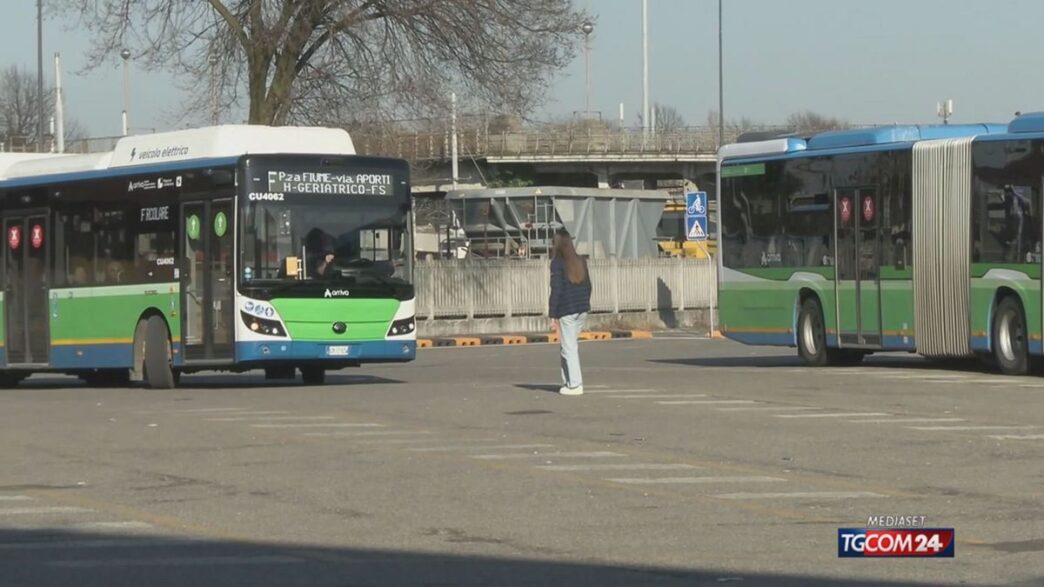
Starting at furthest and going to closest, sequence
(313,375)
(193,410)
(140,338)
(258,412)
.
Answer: (313,375)
(140,338)
(193,410)
(258,412)

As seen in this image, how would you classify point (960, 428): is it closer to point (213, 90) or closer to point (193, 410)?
point (193, 410)

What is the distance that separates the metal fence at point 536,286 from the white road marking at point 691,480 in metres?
34.3

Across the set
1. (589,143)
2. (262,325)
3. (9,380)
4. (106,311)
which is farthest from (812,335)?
(589,143)

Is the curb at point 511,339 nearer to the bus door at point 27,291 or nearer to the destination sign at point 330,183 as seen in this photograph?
the bus door at point 27,291

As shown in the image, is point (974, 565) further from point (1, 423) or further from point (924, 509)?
point (1, 423)

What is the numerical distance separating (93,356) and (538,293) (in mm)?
25111

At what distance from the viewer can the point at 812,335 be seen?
1105 inches

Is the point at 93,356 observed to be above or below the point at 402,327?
below

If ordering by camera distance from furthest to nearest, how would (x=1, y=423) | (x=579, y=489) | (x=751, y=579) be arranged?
(x=1, y=423) < (x=579, y=489) < (x=751, y=579)

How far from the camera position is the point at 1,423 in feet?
63.2

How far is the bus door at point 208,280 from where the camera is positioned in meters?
24.1

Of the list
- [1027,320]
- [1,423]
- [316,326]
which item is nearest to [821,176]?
[1027,320]

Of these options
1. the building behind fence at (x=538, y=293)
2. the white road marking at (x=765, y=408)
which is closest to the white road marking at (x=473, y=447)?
the white road marking at (x=765, y=408)

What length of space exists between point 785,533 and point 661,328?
43181mm
